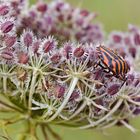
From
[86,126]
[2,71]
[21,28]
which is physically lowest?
[86,126]

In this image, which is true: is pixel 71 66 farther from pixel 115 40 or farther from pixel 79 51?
pixel 115 40

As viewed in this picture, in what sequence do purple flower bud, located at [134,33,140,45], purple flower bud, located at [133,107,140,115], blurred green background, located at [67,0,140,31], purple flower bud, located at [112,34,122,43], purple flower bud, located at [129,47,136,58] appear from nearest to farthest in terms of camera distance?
purple flower bud, located at [133,107,140,115]
purple flower bud, located at [129,47,136,58]
purple flower bud, located at [134,33,140,45]
purple flower bud, located at [112,34,122,43]
blurred green background, located at [67,0,140,31]

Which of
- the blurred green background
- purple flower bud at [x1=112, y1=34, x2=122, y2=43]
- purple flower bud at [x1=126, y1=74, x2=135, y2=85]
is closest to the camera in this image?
purple flower bud at [x1=126, y1=74, x2=135, y2=85]

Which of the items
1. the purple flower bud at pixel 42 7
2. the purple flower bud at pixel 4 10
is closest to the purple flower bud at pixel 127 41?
the purple flower bud at pixel 42 7

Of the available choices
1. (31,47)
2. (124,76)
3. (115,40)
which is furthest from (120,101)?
(115,40)

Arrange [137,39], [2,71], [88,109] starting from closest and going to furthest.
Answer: [2,71]
[88,109]
[137,39]

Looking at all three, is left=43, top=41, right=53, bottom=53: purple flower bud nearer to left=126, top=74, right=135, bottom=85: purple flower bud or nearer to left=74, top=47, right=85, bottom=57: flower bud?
left=74, top=47, right=85, bottom=57: flower bud

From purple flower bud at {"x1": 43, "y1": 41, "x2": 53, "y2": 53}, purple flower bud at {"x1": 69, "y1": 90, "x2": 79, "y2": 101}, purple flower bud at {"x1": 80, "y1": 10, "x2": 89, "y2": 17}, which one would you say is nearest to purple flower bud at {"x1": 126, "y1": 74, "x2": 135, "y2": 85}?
purple flower bud at {"x1": 69, "y1": 90, "x2": 79, "y2": 101}
